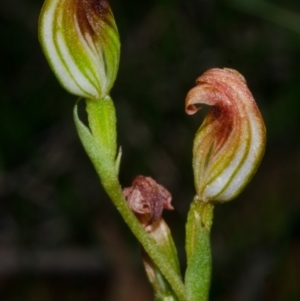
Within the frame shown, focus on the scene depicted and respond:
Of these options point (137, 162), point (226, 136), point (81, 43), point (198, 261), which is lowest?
point (137, 162)

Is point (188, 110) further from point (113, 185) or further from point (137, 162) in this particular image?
point (137, 162)

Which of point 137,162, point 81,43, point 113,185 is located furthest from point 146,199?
point 137,162

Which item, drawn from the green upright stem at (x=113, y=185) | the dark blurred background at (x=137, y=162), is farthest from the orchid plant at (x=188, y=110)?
the dark blurred background at (x=137, y=162)

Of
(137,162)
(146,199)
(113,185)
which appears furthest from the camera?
(137,162)

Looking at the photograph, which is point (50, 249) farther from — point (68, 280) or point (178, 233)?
point (178, 233)

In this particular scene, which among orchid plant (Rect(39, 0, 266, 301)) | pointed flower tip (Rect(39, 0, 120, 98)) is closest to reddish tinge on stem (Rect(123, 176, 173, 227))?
orchid plant (Rect(39, 0, 266, 301))
